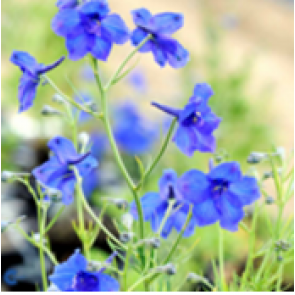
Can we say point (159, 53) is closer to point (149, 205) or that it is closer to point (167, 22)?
point (167, 22)

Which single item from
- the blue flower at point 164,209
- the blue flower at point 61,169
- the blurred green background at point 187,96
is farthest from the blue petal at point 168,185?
the blurred green background at point 187,96

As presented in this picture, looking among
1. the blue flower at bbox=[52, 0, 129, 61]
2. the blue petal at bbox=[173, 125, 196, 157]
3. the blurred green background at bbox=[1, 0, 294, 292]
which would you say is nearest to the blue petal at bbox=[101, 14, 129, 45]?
the blue flower at bbox=[52, 0, 129, 61]

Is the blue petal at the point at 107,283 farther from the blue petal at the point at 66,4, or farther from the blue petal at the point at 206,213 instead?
the blue petal at the point at 66,4

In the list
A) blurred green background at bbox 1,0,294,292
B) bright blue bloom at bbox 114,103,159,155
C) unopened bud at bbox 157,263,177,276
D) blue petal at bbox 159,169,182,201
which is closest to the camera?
unopened bud at bbox 157,263,177,276

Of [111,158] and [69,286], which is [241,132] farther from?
[69,286]

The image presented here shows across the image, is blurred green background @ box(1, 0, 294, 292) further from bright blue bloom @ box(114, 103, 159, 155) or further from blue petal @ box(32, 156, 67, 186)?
blue petal @ box(32, 156, 67, 186)

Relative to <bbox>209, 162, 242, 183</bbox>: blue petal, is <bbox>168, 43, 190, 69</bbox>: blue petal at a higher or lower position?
higher

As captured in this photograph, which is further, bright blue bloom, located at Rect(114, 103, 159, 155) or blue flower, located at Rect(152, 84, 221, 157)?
bright blue bloom, located at Rect(114, 103, 159, 155)

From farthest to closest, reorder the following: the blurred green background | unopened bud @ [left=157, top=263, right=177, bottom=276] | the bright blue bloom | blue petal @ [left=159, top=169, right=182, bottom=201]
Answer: the bright blue bloom < the blurred green background < blue petal @ [left=159, top=169, right=182, bottom=201] < unopened bud @ [left=157, top=263, right=177, bottom=276]

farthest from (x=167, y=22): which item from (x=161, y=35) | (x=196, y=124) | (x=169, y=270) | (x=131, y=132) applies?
(x=131, y=132)
